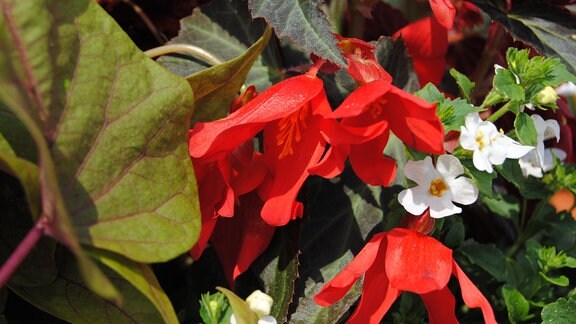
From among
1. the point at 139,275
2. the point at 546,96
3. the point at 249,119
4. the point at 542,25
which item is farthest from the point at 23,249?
the point at 542,25

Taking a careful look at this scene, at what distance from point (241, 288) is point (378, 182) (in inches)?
7.4

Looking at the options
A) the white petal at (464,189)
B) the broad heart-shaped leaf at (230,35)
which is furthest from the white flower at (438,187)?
the broad heart-shaped leaf at (230,35)

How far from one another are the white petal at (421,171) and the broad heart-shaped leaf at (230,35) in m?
0.21

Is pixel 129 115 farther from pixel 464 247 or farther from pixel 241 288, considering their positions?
pixel 464 247

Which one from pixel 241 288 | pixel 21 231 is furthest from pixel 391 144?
pixel 21 231

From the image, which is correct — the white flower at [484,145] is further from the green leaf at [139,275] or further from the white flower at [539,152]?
the green leaf at [139,275]

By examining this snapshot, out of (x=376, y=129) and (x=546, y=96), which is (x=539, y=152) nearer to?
(x=546, y=96)

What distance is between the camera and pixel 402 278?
0.54m

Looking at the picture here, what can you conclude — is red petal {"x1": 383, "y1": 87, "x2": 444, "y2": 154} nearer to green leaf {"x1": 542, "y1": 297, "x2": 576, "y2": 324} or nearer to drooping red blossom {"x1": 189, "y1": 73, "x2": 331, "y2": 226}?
drooping red blossom {"x1": 189, "y1": 73, "x2": 331, "y2": 226}

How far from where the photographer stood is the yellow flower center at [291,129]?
59cm

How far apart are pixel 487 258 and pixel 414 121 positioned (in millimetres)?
219

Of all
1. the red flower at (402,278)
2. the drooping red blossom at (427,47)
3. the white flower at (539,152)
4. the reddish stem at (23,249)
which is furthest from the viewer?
the drooping red blossom at (427,47)

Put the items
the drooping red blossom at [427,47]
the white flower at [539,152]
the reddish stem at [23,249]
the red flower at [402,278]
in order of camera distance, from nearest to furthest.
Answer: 1. the reddish stem at [23,249]
2. the red flower at [402,278]
3. the white flower at [539,152]
4. the drooping red blossom at [427,47]

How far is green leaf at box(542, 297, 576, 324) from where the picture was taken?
63cm
